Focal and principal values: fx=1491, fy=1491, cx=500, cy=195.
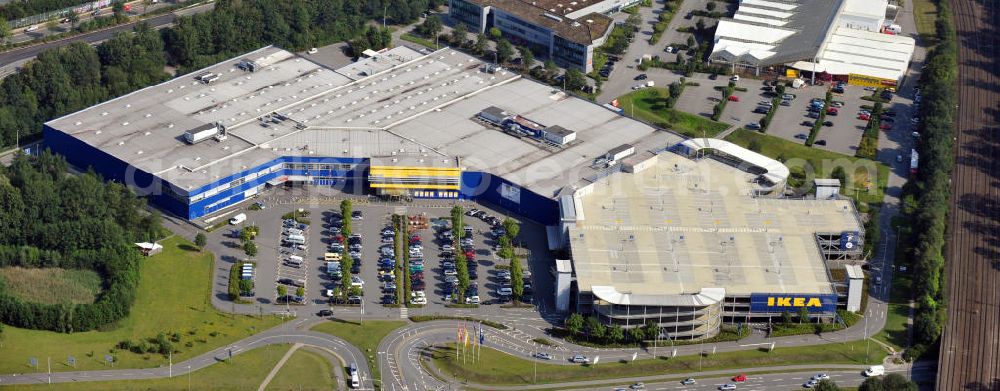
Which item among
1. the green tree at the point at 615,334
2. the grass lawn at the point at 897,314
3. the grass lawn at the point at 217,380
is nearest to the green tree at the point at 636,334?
the green tree at the point at 615,334

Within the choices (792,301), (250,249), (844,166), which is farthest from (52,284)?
(844,166)

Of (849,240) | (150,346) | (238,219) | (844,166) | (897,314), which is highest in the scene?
(849,240)

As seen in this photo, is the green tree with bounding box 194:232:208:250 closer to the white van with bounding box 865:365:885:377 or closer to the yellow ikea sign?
the yellow ikea sign

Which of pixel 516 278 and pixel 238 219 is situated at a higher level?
pixel 238 219

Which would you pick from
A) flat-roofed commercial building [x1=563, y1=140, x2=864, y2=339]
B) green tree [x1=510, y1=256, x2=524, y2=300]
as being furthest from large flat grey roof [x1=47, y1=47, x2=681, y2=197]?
green tree [x1=510, y1=256, x2=524, y2=300]

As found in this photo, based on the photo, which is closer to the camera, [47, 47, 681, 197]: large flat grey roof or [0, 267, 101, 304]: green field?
[0, 267, 101, 304]: green field

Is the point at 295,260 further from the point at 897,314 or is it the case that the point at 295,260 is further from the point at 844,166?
the point at 844,166

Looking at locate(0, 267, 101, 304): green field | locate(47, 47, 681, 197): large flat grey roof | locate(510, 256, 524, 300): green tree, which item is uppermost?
locate(47, 47, 681, 197): large flat grey roof
